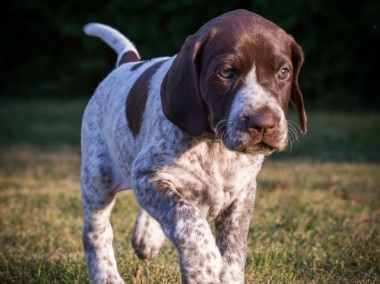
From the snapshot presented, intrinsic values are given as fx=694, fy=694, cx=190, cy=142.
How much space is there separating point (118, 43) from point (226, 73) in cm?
223

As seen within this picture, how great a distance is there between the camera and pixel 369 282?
3775 millimetres

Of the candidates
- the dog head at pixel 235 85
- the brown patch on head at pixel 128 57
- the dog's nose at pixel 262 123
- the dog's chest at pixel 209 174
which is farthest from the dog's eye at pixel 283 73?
the brown patch on head at pixel 128 57

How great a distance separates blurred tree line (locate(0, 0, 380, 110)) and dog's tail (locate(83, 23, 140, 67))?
413 inches

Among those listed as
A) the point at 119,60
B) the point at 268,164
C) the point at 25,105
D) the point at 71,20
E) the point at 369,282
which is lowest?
the point at 25,105

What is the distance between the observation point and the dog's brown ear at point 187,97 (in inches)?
127

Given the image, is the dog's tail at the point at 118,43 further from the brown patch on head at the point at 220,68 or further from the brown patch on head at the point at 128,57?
the brown patch on head at the point at 220,68

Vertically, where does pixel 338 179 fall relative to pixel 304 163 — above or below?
above

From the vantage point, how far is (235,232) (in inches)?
140

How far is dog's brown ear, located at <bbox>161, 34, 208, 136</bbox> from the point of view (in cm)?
322

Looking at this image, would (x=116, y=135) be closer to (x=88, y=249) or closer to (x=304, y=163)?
(x=88, y=249)

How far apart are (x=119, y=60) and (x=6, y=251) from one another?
157 centimetres

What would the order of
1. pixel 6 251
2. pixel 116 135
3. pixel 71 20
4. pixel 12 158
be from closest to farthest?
pixel 116 135, pixel 6 251, pixel 12 158, pixel 71 20

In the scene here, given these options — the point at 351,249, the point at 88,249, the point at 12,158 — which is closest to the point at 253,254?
the point at 351,249

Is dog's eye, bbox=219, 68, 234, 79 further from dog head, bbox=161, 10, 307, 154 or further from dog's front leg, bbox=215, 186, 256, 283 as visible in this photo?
dog's front leg, bbox=215, 186, 256, 283
